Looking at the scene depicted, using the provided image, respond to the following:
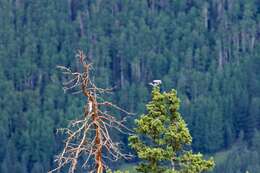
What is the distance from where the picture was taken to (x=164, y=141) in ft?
72.5

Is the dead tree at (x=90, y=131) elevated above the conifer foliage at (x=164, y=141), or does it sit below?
above

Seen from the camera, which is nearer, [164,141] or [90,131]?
[90,131]

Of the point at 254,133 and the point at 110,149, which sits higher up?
the point at 110,149

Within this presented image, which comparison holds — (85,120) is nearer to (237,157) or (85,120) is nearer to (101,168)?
(101,168)

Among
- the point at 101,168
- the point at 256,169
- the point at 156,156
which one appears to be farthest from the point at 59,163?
the point at 256,169

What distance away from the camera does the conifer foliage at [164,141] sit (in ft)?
72.4

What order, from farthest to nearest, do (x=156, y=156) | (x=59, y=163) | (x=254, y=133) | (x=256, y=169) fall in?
(x=254, y=133) → (x=256, y=169) → (x=156, y=156) → (x=59, y=163)

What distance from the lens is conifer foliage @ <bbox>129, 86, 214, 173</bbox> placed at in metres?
22.1

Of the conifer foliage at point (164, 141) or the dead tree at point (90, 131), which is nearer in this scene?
the dead tree at point (90, 131)

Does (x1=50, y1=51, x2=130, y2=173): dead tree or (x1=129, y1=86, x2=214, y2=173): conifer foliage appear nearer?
(x1=50, y1=51, x2=130, y2=173): dead tree

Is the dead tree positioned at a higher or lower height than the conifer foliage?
higher

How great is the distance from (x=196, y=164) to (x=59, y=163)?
6.04 metres

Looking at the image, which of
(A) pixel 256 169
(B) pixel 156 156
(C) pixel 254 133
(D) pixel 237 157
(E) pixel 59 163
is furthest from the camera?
(C) pixel 254 133

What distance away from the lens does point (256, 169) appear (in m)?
163
